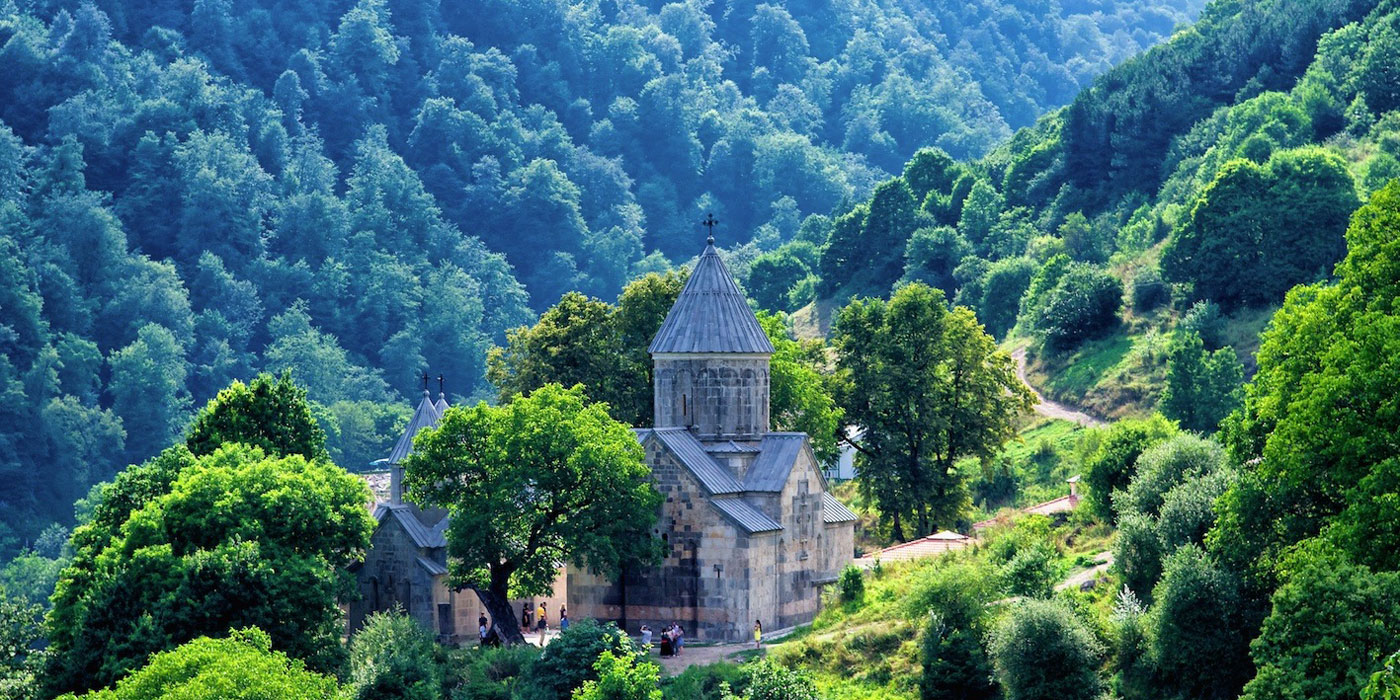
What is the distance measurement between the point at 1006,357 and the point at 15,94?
101479 millimetres

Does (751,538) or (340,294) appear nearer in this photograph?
(751,538)

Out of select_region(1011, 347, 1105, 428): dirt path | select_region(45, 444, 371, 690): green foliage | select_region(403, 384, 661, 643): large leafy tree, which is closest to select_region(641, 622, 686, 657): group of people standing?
select_region(403, 384, 661, 643): large leafy tree

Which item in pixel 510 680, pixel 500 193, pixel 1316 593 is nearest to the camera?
pixel 1316 593

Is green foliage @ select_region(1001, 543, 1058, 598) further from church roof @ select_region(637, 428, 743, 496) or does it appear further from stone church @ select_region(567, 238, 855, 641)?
church roof @ select_region(637, 428, 743, 496)

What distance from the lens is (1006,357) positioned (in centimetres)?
7206

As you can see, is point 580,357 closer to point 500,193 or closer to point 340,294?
point 340,294

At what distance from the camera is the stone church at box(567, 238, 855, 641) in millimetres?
56688

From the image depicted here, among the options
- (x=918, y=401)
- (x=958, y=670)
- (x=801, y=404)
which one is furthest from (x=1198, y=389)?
(x=958, y=670)

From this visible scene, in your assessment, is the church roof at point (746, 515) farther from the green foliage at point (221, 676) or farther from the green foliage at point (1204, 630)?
the green foliage at point (1204, 630)

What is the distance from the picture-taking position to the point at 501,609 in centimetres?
5653

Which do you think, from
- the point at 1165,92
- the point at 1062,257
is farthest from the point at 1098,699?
the point at 1165,92

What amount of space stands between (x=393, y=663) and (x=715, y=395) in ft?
40.0

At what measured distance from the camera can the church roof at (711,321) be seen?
2336 inches

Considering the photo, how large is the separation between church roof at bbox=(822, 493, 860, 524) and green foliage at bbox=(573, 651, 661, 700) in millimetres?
12340
